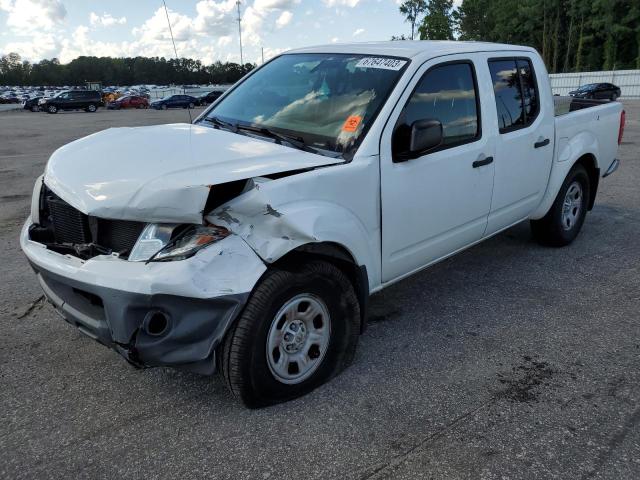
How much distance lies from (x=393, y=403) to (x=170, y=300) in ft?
4.37

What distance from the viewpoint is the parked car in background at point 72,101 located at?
3833 centimetres

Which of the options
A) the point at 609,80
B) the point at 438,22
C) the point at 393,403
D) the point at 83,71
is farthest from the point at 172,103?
the point at 83,71

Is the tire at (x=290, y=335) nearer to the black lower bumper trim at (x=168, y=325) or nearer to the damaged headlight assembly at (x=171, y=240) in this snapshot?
the black lower bumper trim at (x=168, y=325)

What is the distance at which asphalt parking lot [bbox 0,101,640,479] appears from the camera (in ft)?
8.20

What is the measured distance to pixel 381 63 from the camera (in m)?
3.54

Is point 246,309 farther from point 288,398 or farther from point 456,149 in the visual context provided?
point 456,149

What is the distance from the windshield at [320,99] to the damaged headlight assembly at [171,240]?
0.98m

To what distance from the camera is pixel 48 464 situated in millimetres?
2486

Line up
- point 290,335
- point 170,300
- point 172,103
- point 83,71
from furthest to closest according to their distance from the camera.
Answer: point 83,71 → point 172,103 → point 290,335 → point 170,300

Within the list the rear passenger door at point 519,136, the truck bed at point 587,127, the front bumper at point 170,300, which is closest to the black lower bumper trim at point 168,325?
the front bumper at point 170,300

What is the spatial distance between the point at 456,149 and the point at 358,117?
82 cm

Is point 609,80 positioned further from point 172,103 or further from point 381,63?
point 381,63

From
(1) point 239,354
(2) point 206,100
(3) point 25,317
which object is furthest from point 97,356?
(2) point 206,100

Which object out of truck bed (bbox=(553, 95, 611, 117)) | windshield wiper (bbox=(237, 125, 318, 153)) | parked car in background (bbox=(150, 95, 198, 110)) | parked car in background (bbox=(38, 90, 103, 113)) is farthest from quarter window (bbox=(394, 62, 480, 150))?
parked car in background (bbox=(150, 95, 198, 110))
